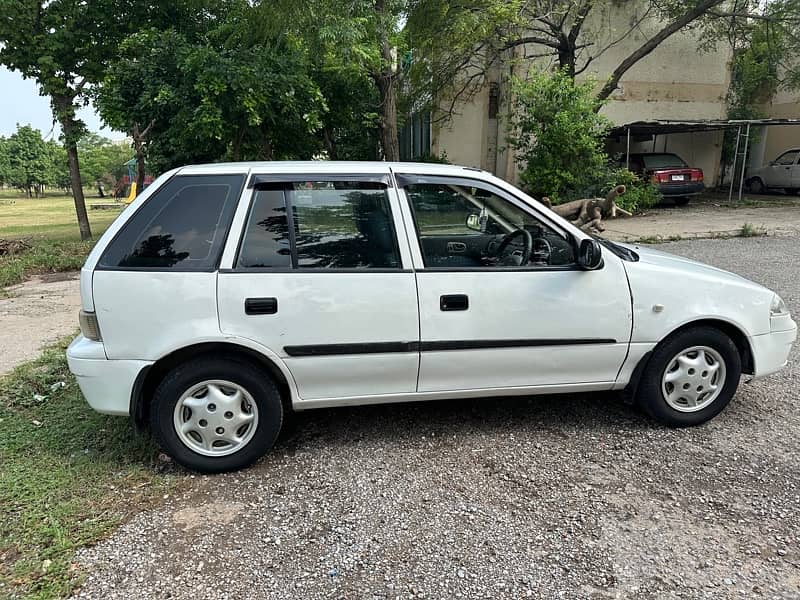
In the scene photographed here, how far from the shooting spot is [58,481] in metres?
3.15

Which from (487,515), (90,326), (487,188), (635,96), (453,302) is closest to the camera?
(487,515)

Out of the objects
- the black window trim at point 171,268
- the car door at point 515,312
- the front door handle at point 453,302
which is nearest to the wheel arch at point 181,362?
the black window trim at point 171,268

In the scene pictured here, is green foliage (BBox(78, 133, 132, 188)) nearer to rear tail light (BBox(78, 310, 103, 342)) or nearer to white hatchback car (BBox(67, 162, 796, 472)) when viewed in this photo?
rear tail light (BBox(78, 310, 103, 342))

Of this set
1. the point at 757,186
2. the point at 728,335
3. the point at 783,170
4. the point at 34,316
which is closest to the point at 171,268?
the point at 728,335

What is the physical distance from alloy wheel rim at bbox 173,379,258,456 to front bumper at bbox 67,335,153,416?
296 mm

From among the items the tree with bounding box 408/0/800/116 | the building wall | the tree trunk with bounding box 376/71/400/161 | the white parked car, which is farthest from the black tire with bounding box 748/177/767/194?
the tree trunk with bounding box 376/71/400/161

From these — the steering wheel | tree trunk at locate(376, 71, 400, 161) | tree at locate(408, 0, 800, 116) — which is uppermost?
tree at locate(408, 0, 800, 116)

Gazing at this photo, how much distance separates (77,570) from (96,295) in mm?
1373

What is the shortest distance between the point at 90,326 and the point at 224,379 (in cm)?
78

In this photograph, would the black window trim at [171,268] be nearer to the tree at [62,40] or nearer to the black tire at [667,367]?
the black tire at [667,367]

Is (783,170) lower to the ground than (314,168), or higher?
higher

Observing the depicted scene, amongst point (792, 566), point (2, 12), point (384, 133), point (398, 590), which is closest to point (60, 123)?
point (2, 12)

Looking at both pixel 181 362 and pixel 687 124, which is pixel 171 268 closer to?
pixel 181 362

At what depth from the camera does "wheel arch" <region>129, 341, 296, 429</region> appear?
3.14 m
